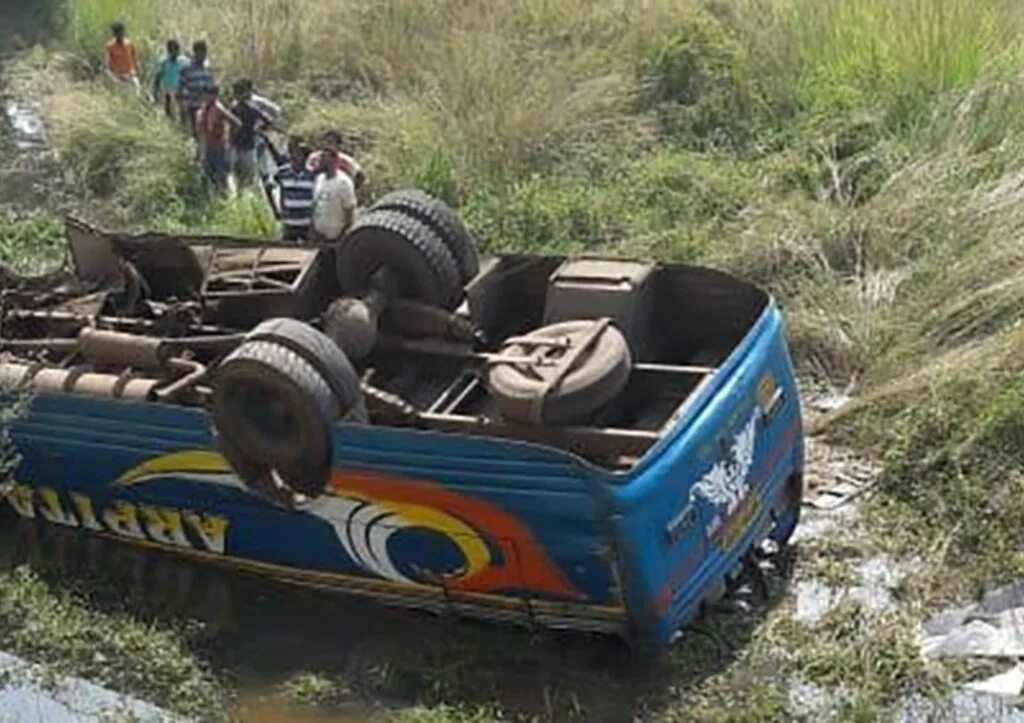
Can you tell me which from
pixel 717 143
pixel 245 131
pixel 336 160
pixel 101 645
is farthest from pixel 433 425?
pixel 245 131

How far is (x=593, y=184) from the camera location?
14.4 metres

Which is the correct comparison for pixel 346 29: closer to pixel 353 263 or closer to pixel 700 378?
pixel 353 263

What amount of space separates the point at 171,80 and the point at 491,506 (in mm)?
9328

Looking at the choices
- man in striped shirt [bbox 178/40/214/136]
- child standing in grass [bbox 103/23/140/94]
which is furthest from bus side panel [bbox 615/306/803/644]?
child standing in grass [bbox 103/23/140/94]

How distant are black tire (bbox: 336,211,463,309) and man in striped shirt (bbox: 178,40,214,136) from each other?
21.1 feet

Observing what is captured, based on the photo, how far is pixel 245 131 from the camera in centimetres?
1523

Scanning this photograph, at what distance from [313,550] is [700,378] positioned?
1948mm

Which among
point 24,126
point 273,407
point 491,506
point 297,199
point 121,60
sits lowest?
point 24,126

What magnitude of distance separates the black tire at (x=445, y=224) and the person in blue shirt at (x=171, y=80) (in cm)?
Answer: 672

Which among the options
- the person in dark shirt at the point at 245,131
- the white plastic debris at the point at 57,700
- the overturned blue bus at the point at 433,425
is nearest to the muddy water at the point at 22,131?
the person in dark shirt at the point at 245,131

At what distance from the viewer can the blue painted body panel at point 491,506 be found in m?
8.12

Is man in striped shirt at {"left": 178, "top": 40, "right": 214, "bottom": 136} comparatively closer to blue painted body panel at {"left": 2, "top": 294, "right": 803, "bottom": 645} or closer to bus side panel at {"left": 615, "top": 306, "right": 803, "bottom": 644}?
blue painted body panel at {"left": 2, "top": 294, "right": 803, "bottom": 645}

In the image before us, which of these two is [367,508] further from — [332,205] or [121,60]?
[121,60]

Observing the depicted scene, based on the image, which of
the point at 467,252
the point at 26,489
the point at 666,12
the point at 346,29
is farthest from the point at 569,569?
the point at 346,29
